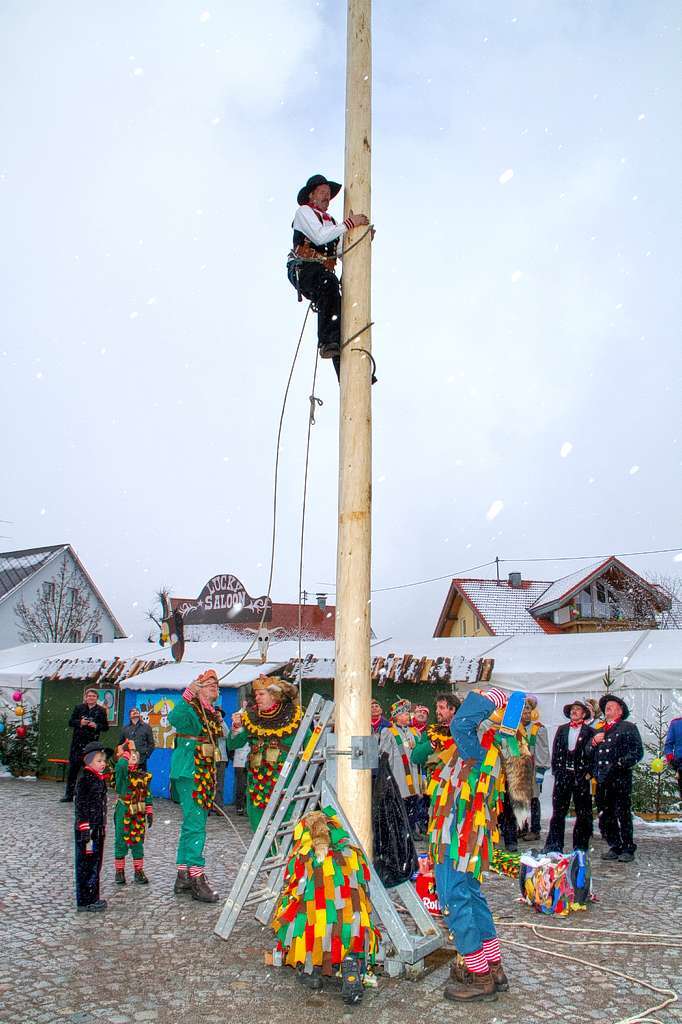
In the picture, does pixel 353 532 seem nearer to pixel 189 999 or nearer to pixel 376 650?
pixel 189 999

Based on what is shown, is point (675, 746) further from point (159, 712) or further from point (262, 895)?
point (159, 712)

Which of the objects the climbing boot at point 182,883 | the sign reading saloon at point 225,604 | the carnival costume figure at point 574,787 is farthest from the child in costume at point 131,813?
the sign reading saloon at point 225,604

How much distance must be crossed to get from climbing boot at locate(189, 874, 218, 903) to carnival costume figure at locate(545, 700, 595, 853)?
3.56 meters

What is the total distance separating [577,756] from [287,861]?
429 centimetres

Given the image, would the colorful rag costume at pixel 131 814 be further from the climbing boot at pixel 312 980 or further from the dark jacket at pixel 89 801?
the climbing boot at pixel 312 980

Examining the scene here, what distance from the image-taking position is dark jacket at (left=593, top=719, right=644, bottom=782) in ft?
27.1

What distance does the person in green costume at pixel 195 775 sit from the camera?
6.55 metres

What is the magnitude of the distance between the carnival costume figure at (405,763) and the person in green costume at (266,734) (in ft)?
5.24

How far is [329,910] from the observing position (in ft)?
14.2

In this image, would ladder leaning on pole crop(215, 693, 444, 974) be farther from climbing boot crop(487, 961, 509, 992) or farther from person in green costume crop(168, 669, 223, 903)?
person in green costume crop(168, 669, 223, 903)

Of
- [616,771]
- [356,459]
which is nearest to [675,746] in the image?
[616,771]

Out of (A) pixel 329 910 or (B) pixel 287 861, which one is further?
(B) pixel 287 861

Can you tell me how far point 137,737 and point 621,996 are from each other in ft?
20.9

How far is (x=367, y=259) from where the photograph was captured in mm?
4883
